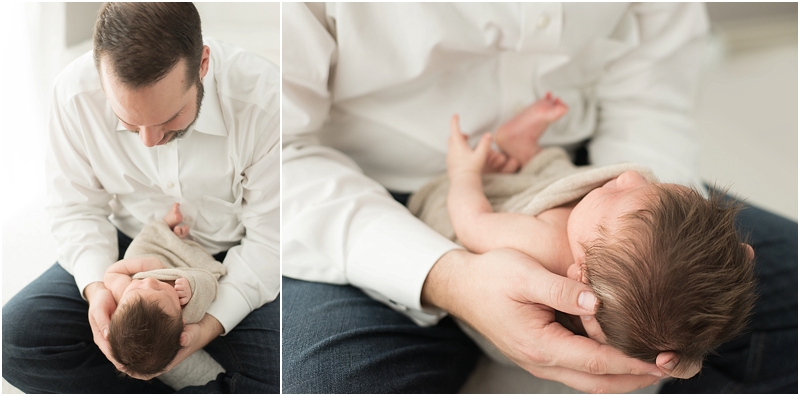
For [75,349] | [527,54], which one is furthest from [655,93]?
[75,349]

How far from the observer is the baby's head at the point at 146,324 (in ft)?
1.57

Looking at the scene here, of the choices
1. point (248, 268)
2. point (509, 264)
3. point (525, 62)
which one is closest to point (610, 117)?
point (525, 62)

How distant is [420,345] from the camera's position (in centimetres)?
71

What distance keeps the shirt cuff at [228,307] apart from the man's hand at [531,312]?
0.24 m

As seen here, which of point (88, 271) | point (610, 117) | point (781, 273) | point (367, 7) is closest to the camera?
point (88, 271)

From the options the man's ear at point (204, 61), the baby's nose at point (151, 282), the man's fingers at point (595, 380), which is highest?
the man's ear at point (204, 61)

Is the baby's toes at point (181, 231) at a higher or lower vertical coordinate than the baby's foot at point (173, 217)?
lower

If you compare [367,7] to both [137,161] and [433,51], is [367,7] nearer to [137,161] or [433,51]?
[433,51]

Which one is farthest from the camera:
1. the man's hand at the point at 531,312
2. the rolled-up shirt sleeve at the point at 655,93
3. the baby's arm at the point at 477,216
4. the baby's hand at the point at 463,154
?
the rolled-up shirt sleeve at the point at 655,93

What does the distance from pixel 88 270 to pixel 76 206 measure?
7cm

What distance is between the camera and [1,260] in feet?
1.75

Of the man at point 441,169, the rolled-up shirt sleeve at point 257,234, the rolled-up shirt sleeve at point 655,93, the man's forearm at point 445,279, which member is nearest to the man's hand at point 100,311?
the rolled-up shirt sleeve at point 257,234

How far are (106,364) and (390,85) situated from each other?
51 cm

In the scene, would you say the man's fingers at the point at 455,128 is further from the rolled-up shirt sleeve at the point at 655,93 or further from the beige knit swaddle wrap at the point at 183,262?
the beige knit swaddle wrap at the point at 183,262
